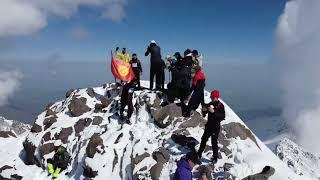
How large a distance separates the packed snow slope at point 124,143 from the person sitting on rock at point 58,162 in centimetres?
38

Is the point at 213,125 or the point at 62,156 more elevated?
the point at 213,125

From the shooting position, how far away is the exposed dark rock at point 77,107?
99.8ft

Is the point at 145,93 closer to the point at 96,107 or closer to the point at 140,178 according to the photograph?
the point at 96,107

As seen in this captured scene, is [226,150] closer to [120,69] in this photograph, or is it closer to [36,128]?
[120,69]

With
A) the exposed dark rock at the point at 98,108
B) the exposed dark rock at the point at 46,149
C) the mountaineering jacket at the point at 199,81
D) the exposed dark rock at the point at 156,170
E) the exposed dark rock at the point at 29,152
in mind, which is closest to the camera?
the exposed dark rock at the point at 156,170

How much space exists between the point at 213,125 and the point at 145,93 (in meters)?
9.85

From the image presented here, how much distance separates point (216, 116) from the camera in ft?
62.0

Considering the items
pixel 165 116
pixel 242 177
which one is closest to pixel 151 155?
pixel 165 116

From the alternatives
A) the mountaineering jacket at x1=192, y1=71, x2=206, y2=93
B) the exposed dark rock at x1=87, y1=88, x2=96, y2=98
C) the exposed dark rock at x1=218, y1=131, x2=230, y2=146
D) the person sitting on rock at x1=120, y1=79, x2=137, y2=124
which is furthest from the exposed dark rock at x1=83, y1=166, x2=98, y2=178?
the exposed dark rock at x1=87, y1=88, x2=96, y2=98

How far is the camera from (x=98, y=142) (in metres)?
25.0

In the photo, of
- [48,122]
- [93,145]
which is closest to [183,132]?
[93,145]

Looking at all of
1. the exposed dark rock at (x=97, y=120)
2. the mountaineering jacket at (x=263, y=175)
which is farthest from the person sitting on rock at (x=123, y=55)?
the mountaineering jacket at (x=263, y=175)

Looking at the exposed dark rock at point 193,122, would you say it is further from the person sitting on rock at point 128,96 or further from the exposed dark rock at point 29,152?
the exposed dark rock at point 29,152

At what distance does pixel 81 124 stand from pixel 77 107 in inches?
93.2
